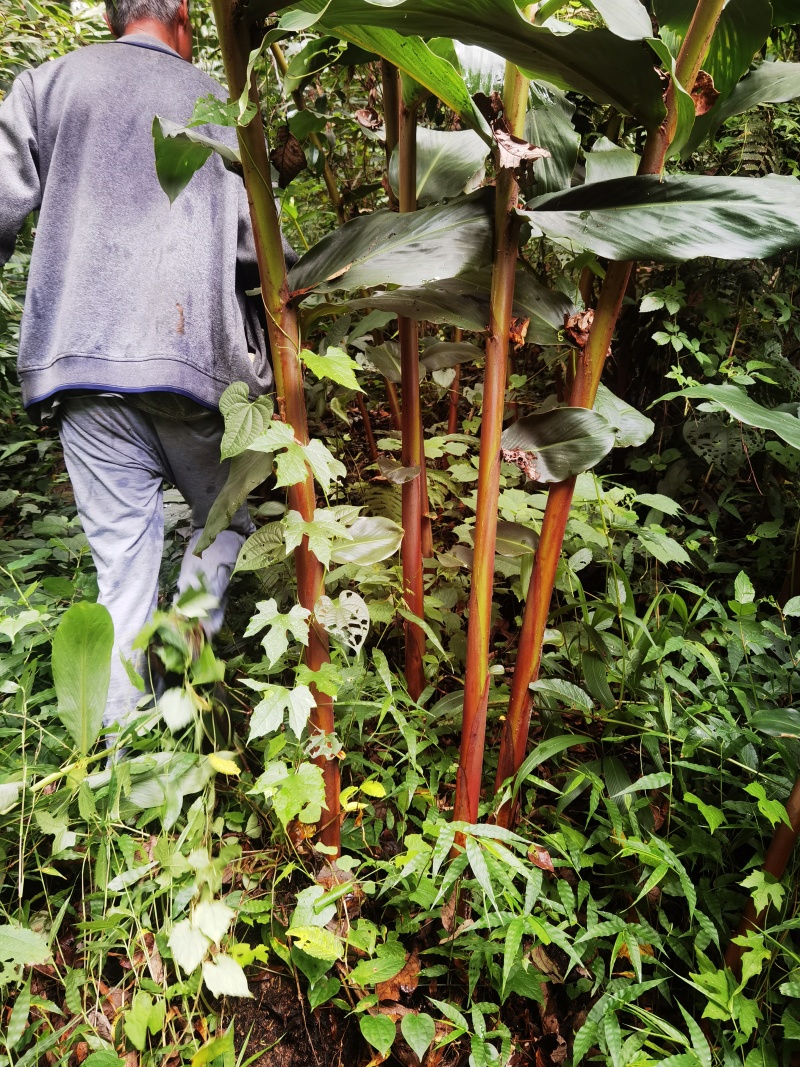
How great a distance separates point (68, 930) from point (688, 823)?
1163mm

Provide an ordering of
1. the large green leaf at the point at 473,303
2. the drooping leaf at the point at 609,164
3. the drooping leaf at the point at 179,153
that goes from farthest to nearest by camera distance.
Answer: the drooping leaf at the point at 609,164 → the large green leaf at the point at 473,303 → the drooping leaf at the point at 179,153

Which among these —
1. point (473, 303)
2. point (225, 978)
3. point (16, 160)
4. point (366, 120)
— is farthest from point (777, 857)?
point (16, 160)

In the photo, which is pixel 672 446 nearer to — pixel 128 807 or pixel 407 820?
pixel 407 820

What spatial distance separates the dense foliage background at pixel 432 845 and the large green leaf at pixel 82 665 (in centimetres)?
6

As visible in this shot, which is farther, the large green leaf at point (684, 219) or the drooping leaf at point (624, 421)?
the drooping leaf at point (624, 421)

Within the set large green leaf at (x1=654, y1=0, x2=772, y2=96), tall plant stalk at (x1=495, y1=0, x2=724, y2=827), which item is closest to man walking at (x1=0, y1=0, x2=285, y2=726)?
tall plant stalk at (x1=495, y1=0, x2=724, y2=827)

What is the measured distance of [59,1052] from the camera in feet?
2.90

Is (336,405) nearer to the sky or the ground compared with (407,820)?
nearer to the sky

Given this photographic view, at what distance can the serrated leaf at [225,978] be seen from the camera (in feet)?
2.55

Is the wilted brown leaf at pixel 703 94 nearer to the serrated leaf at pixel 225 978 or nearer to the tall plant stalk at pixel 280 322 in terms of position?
the tall plant stalk at pixel 280 322

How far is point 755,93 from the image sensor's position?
0.87 m

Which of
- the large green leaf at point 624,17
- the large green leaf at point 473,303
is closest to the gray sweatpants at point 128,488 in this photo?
the large green leaf at point 473,303

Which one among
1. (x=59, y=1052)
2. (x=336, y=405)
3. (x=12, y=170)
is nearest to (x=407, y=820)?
(x=59, y=1052)

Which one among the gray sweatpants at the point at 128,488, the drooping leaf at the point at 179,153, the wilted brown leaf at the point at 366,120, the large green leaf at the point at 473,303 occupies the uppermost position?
the wilted brown leaf at the point at 366,120
